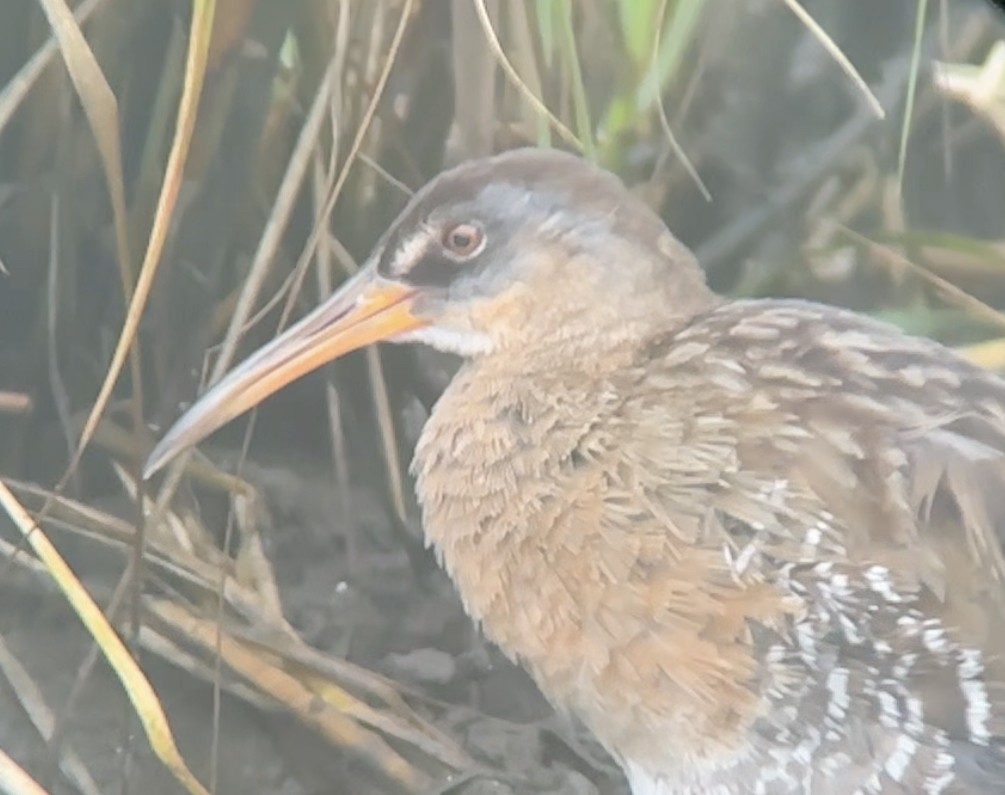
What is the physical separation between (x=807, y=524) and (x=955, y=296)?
0.20 metres

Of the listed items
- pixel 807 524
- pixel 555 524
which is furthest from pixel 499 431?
pixel 807 524

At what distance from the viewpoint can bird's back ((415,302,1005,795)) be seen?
857mm

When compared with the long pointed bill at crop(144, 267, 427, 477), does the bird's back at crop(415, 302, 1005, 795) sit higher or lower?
lower

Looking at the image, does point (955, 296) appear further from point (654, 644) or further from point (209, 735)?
point (209, 735)

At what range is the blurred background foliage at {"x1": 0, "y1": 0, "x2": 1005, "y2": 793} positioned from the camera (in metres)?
0.88

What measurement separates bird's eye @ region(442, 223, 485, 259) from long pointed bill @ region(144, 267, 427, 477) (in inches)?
1.6

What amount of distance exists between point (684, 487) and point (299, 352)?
0.87 feet

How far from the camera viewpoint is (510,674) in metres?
0.94

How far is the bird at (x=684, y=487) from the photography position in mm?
858

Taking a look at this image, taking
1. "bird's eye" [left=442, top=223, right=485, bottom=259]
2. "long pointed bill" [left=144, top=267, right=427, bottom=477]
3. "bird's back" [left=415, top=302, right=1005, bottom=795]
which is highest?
"bird's eye" [left=442, top=223, right=485, bottom=259]

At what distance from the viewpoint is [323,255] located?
907 millimetres

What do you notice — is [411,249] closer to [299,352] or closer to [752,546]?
[299,352]

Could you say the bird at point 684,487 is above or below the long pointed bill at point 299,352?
below

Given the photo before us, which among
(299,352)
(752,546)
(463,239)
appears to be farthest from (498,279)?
(752,546)
